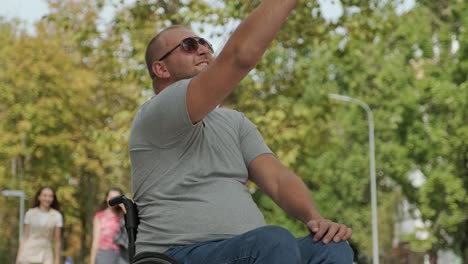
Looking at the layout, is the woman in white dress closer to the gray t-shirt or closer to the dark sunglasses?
the dark sunglasses

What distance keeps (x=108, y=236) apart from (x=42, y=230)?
179cm

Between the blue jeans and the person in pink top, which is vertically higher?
the blue jeans

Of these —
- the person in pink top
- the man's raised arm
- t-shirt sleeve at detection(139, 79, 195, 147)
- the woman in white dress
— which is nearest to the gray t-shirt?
t-shirt sleeve at detection(139, 79, 195, 147)

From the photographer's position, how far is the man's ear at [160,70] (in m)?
4.15

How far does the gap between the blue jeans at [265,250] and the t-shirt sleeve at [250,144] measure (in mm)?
525

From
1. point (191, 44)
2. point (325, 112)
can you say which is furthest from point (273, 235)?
point (325, 112)

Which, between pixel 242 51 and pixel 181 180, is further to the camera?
pixel 181 180

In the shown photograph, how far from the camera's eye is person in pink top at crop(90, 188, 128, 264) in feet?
41.1

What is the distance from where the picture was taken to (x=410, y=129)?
117 feet

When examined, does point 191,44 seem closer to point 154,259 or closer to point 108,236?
point 154,259

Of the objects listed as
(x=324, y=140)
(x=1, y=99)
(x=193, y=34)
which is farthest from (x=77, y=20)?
(x=193, y=34)

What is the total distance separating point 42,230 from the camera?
1405 cm

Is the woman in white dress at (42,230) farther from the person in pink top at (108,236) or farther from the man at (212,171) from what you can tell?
the man at (212,171)

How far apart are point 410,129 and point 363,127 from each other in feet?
27.3
